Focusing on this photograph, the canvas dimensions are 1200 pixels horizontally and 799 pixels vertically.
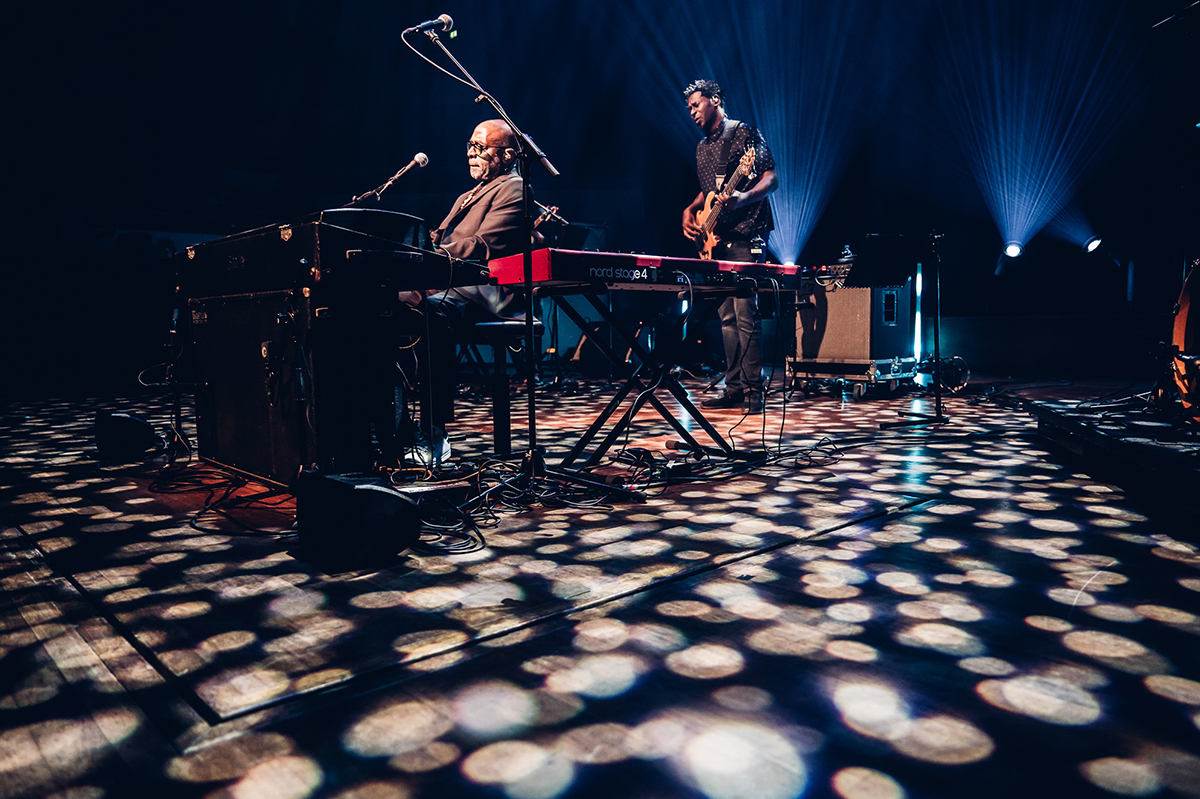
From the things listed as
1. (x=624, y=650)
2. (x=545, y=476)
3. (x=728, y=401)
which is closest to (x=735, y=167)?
(x=728, y=401)

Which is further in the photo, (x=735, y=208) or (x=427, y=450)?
(x=735, y=208)

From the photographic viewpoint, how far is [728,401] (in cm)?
466

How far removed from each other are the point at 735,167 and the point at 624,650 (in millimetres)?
3726

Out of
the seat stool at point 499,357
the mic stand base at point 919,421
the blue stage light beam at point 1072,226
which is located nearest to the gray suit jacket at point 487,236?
the seat stool at point 499,357

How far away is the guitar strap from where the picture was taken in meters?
4.43

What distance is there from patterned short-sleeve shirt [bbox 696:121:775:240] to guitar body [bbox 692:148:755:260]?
0.03 m

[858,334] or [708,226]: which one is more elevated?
[708,226]

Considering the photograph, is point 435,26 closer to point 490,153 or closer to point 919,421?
point 490,153

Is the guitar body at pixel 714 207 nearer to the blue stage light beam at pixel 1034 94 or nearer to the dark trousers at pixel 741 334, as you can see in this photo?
the dark trousers at pixel 741 334

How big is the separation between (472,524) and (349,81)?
29.9ft

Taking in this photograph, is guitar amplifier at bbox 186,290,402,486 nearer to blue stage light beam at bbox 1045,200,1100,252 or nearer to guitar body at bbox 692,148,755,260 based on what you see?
guitar body at bbox 692,148,755,260

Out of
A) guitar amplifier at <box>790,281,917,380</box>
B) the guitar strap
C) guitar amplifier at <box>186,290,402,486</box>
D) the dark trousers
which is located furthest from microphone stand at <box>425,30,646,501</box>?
guitar amplifier at <box>790,281,917,380</box>

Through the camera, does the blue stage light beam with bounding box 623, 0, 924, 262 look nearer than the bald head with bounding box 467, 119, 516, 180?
No

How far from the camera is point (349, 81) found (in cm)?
946
